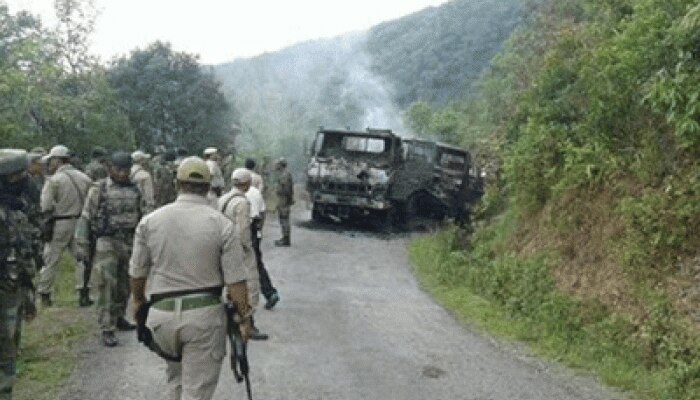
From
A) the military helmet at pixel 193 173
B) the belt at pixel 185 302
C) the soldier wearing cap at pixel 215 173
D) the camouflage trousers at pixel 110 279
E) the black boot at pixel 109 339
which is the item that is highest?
the military helmet at pixel 193 173

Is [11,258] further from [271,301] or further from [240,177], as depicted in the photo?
[271,301]

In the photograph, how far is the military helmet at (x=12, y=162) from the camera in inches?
222

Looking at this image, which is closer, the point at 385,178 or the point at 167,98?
the point at 385,178

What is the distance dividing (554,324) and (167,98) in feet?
64.0

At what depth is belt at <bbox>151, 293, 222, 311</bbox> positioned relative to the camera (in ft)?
15.7

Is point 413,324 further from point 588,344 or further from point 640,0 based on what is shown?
Answer: point 640,0

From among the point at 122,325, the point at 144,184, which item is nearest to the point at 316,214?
the point at 144,184

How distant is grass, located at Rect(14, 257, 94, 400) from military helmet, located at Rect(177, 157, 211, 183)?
259 cm

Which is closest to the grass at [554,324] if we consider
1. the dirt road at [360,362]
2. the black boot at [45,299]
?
the dirt road at [360,362]

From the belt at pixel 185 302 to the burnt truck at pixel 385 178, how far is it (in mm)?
A: 14061

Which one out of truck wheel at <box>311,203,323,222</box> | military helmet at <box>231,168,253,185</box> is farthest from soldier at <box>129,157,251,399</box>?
truck wheel at <box>311,203,323,222</box>

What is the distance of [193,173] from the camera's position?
493 centimetres

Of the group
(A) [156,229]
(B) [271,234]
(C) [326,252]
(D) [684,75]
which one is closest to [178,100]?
(B) [271,234]

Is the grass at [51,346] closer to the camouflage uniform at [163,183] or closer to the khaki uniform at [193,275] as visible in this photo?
the khaki uniform at [193,275]
